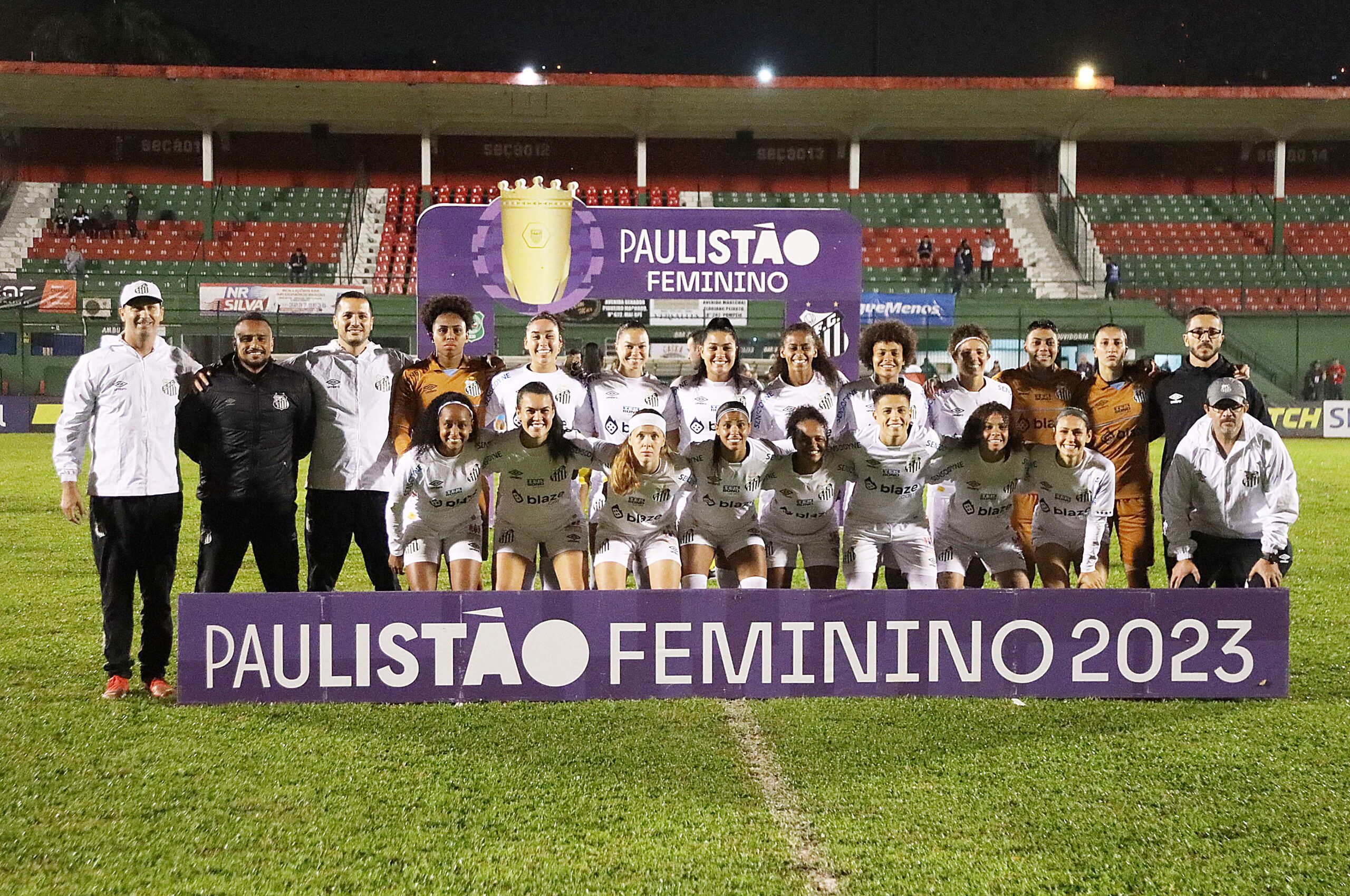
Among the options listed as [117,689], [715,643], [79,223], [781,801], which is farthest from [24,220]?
[781,801]

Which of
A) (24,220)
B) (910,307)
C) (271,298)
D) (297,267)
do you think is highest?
(24,220)

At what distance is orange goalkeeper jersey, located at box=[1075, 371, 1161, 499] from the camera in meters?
6.33

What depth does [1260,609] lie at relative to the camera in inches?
202

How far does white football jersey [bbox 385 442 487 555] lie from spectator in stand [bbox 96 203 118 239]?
2970 centimetres

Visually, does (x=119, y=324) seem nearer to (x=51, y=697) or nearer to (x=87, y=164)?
(x=87, y=164)

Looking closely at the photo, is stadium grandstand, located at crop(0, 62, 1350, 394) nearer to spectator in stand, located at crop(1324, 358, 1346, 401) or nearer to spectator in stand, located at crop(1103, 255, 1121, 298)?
spectator in stand, located at crop(1103, 255, 1121, 298)

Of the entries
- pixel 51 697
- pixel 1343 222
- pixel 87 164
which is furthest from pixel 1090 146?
pixel 51 697

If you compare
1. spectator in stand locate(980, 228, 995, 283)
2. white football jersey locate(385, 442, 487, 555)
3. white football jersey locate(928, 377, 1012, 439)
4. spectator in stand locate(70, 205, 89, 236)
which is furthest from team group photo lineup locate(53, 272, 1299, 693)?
spectator in stand locate(70, 205, 89, 236)

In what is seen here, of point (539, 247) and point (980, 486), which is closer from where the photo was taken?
point (980, 486)

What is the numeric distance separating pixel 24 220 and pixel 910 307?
24.6 metres

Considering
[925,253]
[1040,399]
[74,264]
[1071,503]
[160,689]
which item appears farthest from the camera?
[925,253]

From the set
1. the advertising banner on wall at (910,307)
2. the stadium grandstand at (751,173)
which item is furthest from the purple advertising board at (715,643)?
the stadium grandstand at (751,173)

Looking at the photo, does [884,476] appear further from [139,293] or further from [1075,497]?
[139,293]

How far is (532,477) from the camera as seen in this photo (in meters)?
5.57
